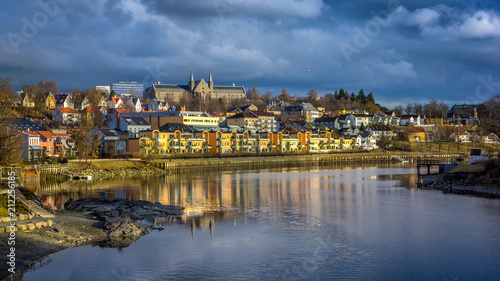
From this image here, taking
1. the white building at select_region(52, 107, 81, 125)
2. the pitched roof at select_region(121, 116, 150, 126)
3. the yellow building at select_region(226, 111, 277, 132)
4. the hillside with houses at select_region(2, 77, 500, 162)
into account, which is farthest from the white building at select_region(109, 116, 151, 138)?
the yellow building at select_region(226, 111, 277, 132)

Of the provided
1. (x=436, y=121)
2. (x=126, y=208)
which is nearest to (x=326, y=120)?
(x=436, y=121)

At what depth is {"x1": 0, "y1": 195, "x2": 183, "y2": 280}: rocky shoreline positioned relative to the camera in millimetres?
17141

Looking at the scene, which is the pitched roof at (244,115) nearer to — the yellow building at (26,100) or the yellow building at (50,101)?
the yellow building at (50,101)

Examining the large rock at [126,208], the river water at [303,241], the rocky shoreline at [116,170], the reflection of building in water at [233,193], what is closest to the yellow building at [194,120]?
the rocky shoreline at [116,170]

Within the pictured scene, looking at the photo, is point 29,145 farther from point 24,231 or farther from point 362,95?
point 362,95

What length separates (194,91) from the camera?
157 m

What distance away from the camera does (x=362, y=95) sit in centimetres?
15025

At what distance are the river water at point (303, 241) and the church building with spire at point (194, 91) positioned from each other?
120 meters

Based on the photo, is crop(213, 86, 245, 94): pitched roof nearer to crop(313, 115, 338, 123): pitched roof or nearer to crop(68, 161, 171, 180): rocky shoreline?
crop(313, 115, 338, 123): pitched roof

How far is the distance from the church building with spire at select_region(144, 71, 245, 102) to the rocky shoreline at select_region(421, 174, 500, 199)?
11397 cm

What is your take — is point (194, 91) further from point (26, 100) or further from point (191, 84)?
point (26, 100)

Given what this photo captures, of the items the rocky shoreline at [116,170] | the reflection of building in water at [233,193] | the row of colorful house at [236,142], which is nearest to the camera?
the reflection of building in water at [233,193]

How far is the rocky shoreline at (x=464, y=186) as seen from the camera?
1407 inches

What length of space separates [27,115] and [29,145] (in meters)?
31.2
